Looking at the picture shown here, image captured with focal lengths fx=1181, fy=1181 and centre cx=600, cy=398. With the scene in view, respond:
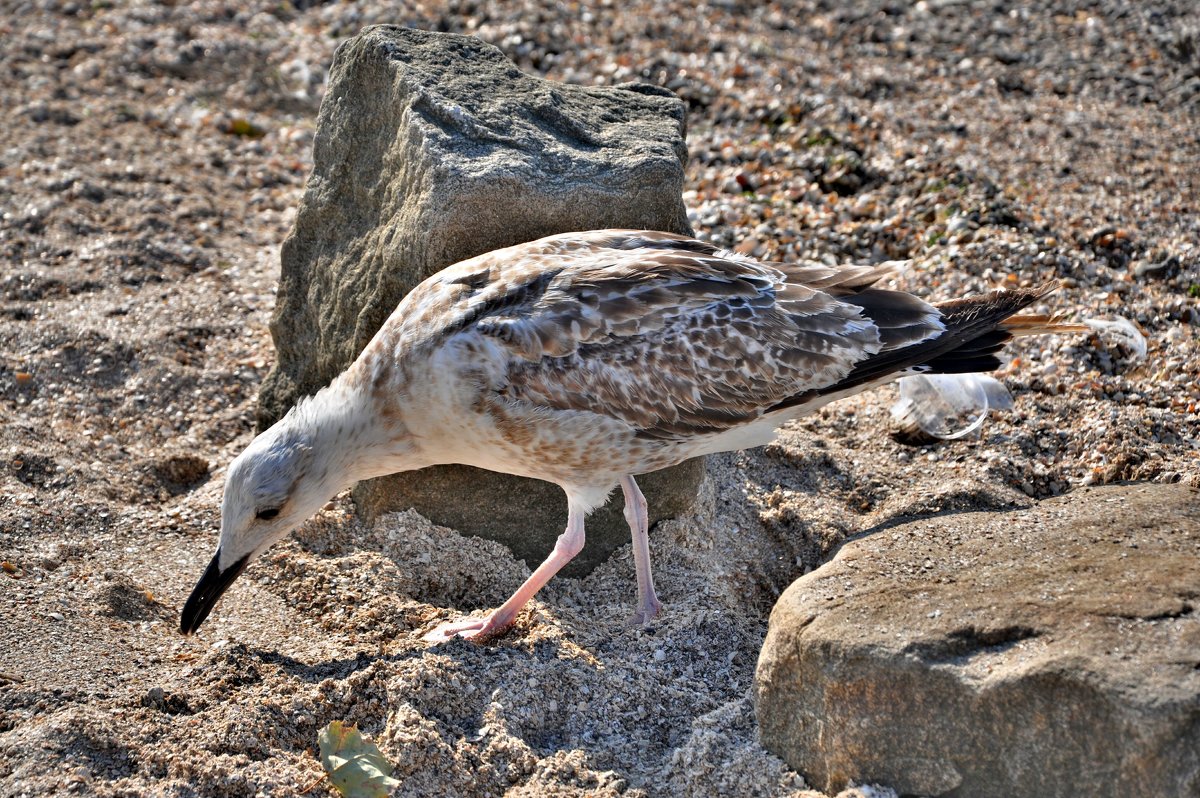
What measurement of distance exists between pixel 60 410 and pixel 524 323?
297 centimetres

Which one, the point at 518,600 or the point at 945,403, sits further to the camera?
the point at 945,403

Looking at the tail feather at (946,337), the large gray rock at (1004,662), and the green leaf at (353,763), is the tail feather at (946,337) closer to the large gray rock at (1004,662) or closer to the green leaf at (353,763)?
the large gray rock at (1004,662)

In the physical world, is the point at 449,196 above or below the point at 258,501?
above

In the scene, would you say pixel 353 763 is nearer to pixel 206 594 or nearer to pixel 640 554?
→ pixel 206 594

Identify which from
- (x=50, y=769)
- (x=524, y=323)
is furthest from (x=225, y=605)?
(x=524, y=323)

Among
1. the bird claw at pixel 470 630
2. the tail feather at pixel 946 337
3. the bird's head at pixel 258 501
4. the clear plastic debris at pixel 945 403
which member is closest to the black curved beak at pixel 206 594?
the bird's head at pixel 258 501

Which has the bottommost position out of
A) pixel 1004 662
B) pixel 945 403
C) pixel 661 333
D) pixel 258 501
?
pixel 258 501

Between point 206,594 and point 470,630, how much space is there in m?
1.07

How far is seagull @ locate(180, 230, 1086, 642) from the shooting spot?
4.77 m

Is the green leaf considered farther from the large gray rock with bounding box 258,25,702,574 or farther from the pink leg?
the large gray rock with bounding box 258,25,702,574

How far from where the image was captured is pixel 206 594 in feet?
15.6

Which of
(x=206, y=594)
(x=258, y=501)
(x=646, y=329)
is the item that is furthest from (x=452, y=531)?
(x=646, y=329)

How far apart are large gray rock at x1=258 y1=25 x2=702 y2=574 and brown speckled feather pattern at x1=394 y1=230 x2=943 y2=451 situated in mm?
321

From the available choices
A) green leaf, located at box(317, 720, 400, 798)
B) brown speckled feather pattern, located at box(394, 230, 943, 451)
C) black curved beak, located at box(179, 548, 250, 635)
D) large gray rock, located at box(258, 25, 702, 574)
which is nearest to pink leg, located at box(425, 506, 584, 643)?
large gray rock, located at box(258, 25, 702, 574)
